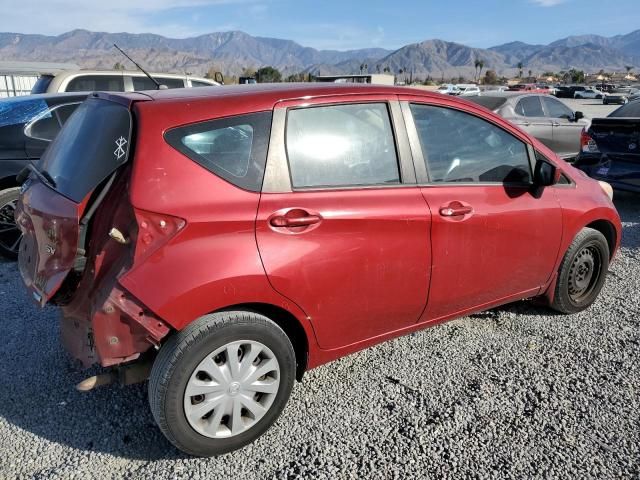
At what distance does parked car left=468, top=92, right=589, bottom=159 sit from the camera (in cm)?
988

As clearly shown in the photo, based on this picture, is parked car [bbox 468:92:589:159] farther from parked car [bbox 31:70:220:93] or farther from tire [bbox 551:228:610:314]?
tire [bbox 551:228:610:314]

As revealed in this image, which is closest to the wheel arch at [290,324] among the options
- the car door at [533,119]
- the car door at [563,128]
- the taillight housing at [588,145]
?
the taillight housing at [588,145]

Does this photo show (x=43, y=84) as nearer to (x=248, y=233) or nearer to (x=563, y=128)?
(x=248, y=233)

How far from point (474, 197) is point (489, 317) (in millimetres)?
1328

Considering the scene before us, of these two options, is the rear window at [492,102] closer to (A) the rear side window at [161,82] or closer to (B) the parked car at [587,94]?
(A) the rear side window at [161,82]

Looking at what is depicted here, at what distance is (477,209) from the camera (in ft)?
10.6

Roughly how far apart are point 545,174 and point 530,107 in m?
7.51

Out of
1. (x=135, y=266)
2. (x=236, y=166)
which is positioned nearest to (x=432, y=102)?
(x=236, y=166)

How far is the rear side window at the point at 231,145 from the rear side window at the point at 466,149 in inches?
40.2

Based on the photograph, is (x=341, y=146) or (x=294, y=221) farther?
(x=341, y=146)

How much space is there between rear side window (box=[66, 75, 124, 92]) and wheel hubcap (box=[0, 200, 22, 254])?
11.9 feet

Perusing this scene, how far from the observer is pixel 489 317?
13.6 feet

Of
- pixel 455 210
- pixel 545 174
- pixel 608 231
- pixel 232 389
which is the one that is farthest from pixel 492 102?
pixel 232 389

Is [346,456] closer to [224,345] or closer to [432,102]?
[224,345]
